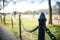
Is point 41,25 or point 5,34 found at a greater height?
point 41,25

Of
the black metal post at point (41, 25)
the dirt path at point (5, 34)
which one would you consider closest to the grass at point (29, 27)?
the dirt path at point (5, 34)

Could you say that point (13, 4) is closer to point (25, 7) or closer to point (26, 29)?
point (25, 7)

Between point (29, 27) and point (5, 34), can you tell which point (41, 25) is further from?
point (5, 34)

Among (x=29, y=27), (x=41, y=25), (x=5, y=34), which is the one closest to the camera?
(x=41, y=25)

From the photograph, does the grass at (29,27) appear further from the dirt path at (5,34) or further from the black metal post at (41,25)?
the black metal post at (41,25)

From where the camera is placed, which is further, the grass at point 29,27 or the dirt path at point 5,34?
the dirt path at point 5,34

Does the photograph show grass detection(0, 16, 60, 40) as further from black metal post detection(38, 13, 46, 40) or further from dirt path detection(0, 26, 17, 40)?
black metal post detection(38, 13, 46, 40)

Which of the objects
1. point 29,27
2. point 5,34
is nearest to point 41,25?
point 29,27

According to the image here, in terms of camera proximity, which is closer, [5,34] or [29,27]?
[29,27]

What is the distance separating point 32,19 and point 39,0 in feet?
0.85

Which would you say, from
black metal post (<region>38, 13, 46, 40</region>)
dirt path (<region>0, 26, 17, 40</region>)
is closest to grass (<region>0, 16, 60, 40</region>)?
dirt path (<region>0, 26, 17, 40</region>)

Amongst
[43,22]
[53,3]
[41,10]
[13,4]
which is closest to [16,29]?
[13,4]

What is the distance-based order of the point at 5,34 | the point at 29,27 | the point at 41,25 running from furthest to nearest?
1. the point at 5,34
2. the point at 29,27
3. the point at 41,25

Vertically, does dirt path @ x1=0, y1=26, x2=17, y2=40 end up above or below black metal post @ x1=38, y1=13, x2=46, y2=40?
below
